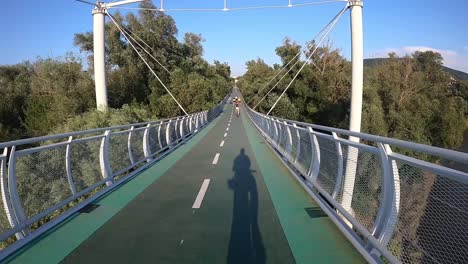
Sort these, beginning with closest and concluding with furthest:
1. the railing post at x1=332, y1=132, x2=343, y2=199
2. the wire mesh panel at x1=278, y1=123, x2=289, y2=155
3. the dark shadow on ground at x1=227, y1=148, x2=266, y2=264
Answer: the dark shadow on ground at x1=227, y1=148, x2=266, y2=264 → the railing post at x1=332, y1=132, x2=343, y2=199 → the wire mesh panel at x1=278, y1=123, x2=289, y2=155

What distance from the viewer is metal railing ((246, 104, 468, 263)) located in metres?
3.29

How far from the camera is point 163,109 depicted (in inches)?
1804

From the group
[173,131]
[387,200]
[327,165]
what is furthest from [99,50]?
[387,200]

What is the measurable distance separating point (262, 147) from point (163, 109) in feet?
98.9

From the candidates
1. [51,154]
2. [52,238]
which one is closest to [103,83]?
[51,154]

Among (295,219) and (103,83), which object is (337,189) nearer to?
(295,219)

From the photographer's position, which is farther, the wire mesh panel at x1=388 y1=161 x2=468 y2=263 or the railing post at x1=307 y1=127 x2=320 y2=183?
the railing post at x1=307 y1=127 x2=320 y2=183

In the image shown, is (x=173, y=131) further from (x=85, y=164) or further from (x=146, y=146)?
(x=85, y=164)

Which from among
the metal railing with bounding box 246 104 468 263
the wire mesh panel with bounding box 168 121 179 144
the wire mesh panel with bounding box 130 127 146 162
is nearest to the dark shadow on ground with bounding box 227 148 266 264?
the metal railing with bounding box 246 104 468 263

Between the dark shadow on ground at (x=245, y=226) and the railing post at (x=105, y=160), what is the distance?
2.64m

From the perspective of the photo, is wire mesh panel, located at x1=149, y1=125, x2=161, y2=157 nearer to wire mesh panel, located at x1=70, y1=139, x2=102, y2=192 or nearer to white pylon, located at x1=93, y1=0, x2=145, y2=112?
wire mesh panel, located at x1=70, y1=139, x2=102, y2=192

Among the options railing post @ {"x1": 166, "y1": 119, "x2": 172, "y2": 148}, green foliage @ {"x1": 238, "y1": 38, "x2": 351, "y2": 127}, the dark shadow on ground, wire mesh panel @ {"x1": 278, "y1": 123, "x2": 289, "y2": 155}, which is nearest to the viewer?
the dark shadow on ground

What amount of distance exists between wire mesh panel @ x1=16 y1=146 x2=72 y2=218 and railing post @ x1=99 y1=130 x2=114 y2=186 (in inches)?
72.1

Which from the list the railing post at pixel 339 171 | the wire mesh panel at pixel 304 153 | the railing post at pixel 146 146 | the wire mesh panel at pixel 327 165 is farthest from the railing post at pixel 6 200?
the railing post at pixel 146 146
